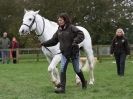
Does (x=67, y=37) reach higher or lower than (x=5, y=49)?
higher

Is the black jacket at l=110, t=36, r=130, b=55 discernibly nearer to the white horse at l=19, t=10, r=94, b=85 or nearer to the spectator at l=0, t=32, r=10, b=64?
the white horse at l=19, t=10, r=94, b=85

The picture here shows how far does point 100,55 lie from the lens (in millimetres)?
30516

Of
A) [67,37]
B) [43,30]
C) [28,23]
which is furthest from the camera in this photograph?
[43,30]

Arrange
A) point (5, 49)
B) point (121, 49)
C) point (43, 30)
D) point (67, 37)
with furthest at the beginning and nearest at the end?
point (5, 49), point (121, 49), point (43, 30), point (67, 37)

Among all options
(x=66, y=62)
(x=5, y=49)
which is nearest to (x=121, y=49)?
(x=66, y=62)

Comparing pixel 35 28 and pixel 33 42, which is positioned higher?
pixel 35 28

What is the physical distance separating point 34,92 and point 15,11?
3952 cm

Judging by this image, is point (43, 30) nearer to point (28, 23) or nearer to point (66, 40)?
point (28, 23)

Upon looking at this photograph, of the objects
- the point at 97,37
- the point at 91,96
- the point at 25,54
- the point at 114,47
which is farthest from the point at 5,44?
the point at 97,37

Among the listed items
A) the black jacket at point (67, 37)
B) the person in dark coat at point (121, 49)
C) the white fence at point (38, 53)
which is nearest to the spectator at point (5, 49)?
the white fence at point (38, 53)

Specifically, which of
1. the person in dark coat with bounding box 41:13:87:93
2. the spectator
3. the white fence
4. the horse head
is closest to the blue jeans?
the person in dark coat with bounding box 41:13:87:93

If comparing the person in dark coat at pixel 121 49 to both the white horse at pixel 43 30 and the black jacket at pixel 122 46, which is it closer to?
the black jacket at pixel 122 46

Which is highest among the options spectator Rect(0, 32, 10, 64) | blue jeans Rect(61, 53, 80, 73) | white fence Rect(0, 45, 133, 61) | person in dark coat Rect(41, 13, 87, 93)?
person in dark coat Rect(41, 13, 87, 93)

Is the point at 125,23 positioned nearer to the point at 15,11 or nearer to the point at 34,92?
the point at 15,11
